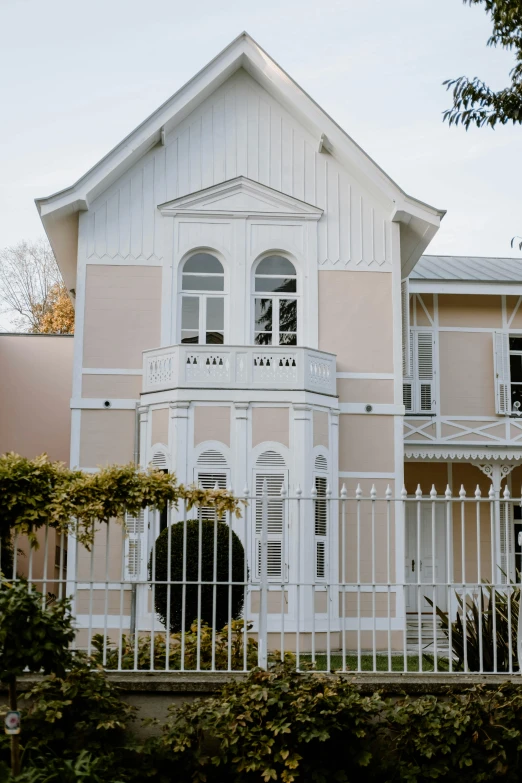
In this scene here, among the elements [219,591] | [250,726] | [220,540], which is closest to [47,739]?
[250,726]

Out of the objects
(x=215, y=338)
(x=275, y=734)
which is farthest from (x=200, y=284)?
(x=275, y=734)

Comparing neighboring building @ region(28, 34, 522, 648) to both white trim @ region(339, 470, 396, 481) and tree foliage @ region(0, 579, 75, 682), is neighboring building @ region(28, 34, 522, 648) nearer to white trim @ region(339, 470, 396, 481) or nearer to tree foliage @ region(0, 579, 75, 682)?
white trim @ region(339, 470, 396, 481)

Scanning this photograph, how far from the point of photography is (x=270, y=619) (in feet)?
47.2

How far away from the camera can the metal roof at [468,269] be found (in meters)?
20.2

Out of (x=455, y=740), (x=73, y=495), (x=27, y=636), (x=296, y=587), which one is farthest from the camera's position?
(x=296, y=587)

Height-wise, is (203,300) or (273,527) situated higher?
(203,300)

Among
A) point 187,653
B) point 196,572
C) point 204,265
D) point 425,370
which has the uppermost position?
point 204,265

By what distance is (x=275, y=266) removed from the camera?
54.3ft

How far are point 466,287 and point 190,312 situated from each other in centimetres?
634

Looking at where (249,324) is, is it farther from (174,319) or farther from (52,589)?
(52,589)

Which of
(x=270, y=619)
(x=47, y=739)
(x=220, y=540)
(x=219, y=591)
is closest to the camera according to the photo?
(x=47, y=739)

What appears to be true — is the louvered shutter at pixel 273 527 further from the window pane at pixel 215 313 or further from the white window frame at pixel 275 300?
the window pane at pixel 215 313

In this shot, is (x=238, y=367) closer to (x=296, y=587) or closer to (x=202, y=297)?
(x=202, y=297)

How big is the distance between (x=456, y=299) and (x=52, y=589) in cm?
1019
